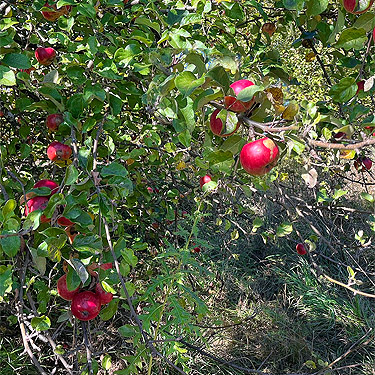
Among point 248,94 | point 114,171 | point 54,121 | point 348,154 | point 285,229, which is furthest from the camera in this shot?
point 285,229

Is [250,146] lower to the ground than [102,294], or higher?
higher

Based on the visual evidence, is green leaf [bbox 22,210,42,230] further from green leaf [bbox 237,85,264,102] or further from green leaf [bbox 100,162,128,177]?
green leaf [bbox 237,85,264,102]

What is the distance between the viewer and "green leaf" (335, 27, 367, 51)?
967 millimetres

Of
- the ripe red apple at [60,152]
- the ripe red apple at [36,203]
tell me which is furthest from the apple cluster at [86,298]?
the ripe red apple at [60,152]

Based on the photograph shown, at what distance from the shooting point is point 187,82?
70 centimetres

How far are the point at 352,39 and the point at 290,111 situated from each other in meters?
0.36

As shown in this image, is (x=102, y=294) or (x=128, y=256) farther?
(x=102, y=294)

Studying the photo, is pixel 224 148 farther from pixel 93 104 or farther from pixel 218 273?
pixel 218 273

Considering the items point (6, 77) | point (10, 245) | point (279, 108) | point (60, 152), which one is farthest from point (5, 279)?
point (279, 108)

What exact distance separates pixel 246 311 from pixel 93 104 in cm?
236

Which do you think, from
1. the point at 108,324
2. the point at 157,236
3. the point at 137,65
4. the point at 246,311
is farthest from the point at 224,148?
the point at 246,311

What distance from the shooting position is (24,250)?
1068mm

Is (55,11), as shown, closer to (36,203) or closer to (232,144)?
(36,203)

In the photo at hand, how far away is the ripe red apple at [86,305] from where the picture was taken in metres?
1.03
